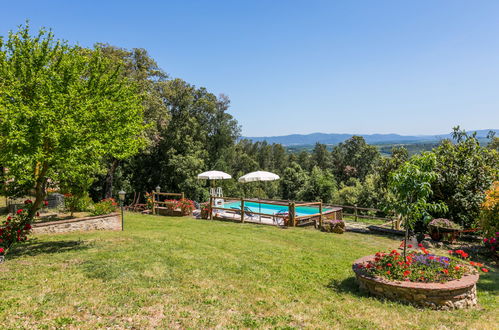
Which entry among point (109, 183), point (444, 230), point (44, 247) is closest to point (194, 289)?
point (44, 247)

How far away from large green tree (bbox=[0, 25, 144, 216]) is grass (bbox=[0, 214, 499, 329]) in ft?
8.05

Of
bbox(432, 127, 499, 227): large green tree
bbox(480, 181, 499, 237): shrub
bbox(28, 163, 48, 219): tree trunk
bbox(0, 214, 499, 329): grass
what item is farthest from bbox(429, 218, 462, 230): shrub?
bbox(28, 163, 48, 219): tree trunk

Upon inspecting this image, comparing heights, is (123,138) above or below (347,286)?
above

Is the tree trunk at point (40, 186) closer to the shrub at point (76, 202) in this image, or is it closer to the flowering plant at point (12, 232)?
the flowering plant at point (12, 232)

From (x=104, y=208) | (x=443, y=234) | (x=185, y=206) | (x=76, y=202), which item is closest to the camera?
(x=443, y=234)

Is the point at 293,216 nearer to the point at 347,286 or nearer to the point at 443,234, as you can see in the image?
the point at 443,234

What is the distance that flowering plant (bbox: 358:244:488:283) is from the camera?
6207mm

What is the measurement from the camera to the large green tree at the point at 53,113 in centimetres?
738

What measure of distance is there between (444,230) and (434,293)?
28.5ft

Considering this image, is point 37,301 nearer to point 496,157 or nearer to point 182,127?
point 496,157

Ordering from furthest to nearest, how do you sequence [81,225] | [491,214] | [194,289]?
[81,225], [491,214], [194,289]

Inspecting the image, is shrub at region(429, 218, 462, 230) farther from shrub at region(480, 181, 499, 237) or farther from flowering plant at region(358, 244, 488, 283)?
flowering plant at region(358, 244, 488, 283)

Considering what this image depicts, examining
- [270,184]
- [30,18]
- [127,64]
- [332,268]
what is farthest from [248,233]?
[270,184]

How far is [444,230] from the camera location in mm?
13102
